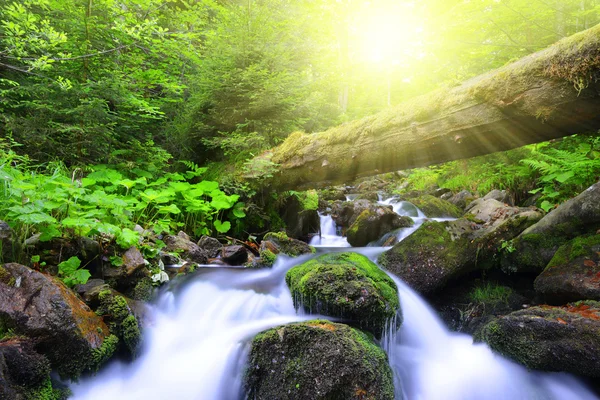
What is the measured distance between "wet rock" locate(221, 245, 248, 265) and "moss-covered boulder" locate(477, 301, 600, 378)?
366 cm

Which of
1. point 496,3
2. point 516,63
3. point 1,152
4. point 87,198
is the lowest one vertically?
point 87,198

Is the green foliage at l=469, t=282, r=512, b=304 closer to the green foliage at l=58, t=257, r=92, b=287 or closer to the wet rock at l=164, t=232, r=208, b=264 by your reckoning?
the wet rock at l=164, t=232, r=208, b=264

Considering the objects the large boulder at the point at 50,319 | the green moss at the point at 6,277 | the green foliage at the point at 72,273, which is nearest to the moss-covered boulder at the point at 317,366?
the large boulder at the point at 50,319

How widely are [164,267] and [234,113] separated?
3.90 metres

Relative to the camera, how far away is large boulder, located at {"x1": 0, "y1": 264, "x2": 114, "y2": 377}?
7.78ft

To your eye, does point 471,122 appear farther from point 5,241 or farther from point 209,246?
point 5,241

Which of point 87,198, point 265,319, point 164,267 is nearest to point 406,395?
point 265,319

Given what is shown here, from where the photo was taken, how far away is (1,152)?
4.01 meters

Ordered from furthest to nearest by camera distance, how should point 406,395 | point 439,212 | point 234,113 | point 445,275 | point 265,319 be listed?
point 439,212
point 234,113
point 445,275
point 265,319
point 406,395

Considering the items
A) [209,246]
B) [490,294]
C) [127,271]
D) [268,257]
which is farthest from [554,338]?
[209,246]

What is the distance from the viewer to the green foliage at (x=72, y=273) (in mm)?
3092

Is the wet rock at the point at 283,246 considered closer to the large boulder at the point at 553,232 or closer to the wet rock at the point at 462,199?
the large boulder at the point at 553,232

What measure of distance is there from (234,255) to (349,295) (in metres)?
2.63

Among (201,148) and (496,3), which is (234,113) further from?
(496,3)
